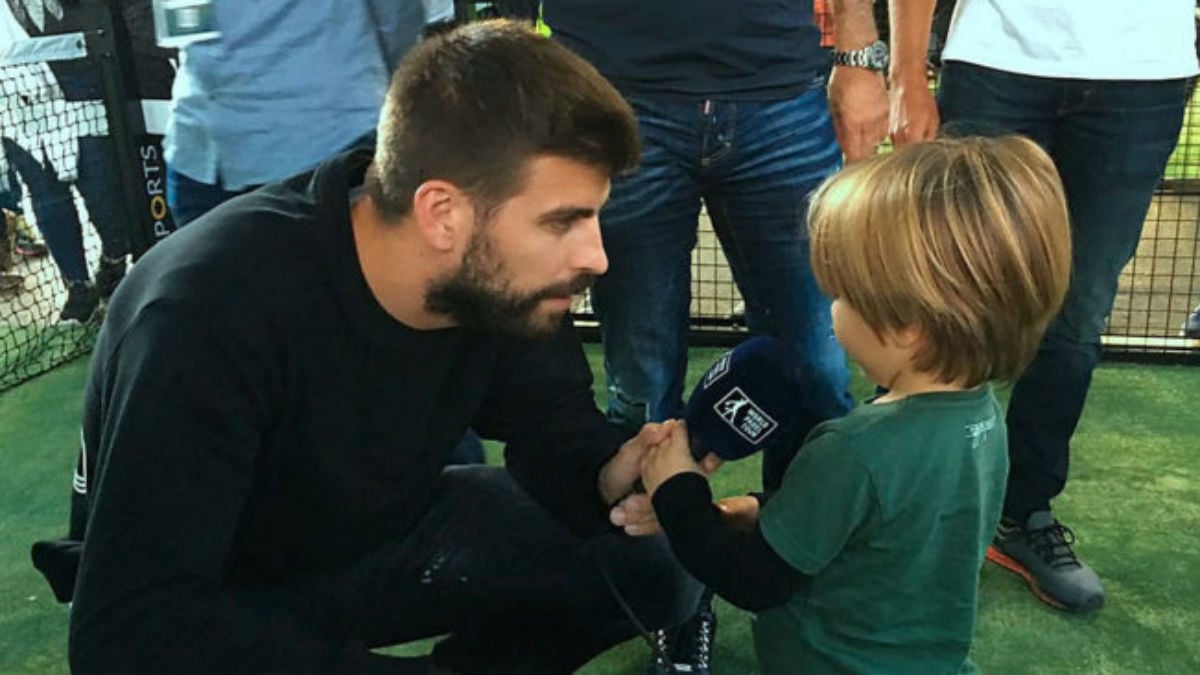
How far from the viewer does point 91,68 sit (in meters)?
3.38

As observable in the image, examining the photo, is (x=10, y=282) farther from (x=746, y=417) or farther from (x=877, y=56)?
(x=746, y=417)

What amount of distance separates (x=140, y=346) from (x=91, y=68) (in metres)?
2.51

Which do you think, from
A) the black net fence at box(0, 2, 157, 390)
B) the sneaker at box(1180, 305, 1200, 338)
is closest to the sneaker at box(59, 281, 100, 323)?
the black net fence at box(0, 2, 157, 390)

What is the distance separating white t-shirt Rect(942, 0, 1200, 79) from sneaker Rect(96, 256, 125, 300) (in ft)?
9.12

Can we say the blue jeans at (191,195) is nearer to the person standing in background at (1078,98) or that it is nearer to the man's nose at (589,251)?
the man's nose at (589,251)

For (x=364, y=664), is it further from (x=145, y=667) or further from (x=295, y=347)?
(x=295, y=347)

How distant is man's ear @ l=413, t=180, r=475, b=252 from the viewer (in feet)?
4.16

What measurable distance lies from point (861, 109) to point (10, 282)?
3.41 metres

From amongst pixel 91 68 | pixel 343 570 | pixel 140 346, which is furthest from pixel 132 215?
pixel 140 346

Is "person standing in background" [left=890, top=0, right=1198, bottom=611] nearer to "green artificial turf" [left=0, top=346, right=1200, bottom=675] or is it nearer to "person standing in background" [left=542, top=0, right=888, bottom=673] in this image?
"person standing in background" [left=542, top=0, right=888, bottom=673]

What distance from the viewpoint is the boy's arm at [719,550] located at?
130 centimetres

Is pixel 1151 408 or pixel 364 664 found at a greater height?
pixel 364 664

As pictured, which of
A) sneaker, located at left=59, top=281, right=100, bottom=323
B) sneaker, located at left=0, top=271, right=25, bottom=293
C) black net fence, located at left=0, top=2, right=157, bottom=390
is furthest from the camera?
sneaker, located at left=0, top=271, right=25, bottom=293

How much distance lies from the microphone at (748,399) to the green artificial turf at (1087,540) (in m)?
0.66
